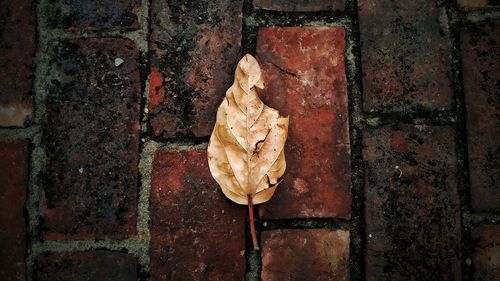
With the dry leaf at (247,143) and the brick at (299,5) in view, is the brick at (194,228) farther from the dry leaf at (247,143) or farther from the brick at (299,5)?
the brick at (299,5)

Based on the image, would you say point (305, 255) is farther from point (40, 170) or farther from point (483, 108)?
point (40, 170)

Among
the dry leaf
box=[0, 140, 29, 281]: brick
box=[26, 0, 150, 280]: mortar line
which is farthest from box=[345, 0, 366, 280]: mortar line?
box=[0, 140, 29, 281]: brick

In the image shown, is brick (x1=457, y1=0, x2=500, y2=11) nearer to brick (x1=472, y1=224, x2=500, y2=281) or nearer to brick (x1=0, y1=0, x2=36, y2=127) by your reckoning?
brick (x1=472, y1=224, x2=500, y2=281)

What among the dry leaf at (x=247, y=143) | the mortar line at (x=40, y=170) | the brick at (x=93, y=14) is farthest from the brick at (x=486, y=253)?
Result: the brick at (x=93, y=14)

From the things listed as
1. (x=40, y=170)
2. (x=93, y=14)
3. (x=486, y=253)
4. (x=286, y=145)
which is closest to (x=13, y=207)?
(x=40, y=170)

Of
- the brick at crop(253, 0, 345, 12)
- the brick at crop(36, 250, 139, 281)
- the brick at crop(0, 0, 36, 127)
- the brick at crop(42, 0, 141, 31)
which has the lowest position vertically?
the brick at crop(36, 250, 139, 281)

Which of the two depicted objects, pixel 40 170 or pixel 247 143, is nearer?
pixel 247 143
